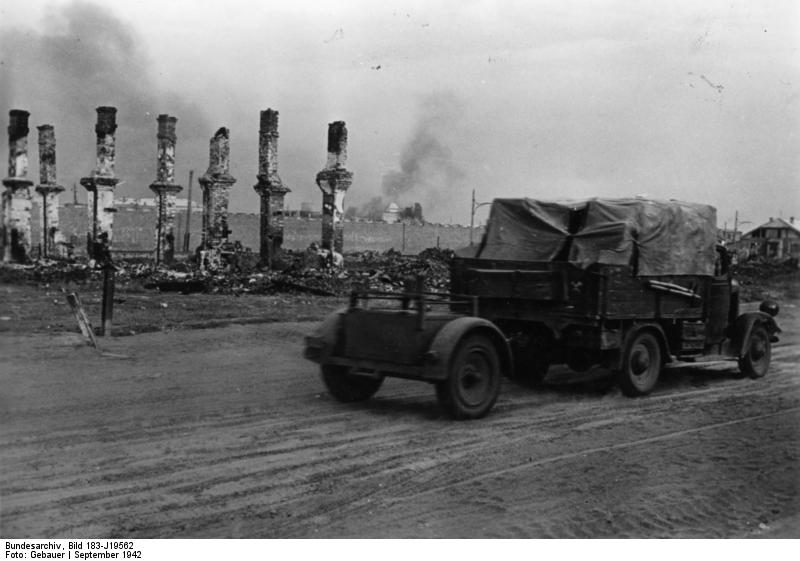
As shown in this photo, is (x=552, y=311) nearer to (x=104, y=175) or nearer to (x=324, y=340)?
(x=324, y=340)

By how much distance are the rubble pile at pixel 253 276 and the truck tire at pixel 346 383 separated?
10054 millimetres

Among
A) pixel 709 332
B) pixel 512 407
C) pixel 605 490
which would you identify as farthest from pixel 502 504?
pixel 709 332

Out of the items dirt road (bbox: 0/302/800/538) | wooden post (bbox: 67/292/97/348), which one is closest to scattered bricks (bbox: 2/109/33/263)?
wooden post (bbox: 67/292/97/348)

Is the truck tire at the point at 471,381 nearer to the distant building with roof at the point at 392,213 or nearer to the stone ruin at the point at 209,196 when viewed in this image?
the stone ruin at the point at 209,196

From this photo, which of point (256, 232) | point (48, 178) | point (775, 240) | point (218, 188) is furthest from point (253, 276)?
point (775, 240)

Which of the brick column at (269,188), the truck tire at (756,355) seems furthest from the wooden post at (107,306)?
the brick column at (269,188)

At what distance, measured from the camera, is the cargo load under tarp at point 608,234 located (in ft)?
32.7

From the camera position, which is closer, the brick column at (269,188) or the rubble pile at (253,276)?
the rubble pile at (253,276)

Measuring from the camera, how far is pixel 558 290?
32.0ft

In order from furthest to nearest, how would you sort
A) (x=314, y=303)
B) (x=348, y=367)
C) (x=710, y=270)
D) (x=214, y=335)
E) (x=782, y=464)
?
(x=314, y=303)
(x=214, y=335)
(x=710, y=270)
(x=348, y=367)
(x=782, y=464)

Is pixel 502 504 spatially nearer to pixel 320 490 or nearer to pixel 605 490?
pixel 605 490

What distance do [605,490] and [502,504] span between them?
2.99 ft

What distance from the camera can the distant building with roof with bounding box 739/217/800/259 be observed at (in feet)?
220

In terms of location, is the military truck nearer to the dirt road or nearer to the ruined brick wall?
the dirt road
